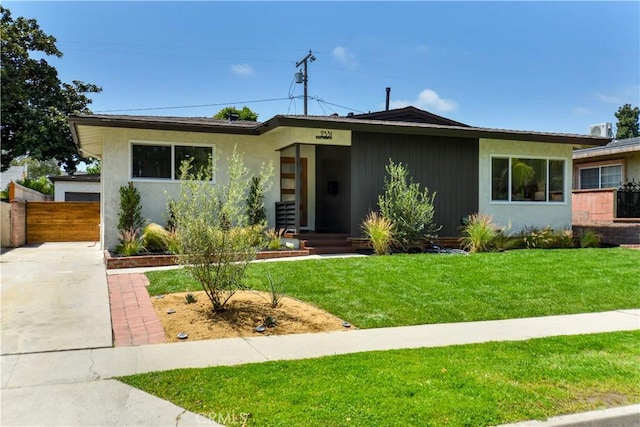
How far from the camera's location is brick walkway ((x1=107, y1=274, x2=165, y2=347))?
5777 millimetres

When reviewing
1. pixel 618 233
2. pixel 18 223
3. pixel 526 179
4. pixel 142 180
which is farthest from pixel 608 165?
pixel 18 223

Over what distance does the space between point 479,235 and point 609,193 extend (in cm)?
727

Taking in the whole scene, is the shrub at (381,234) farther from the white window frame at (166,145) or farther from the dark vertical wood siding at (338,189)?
the white window frame at (166,145)

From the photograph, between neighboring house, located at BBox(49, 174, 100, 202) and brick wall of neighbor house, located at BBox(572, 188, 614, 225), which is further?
neighboring house, located at BBox(49, 174, 100, 202)

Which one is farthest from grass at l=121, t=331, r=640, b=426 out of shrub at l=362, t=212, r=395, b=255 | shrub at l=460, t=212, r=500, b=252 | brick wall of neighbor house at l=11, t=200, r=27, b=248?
brick wall of neighbor house at l=11, t=200, r=27, b=248

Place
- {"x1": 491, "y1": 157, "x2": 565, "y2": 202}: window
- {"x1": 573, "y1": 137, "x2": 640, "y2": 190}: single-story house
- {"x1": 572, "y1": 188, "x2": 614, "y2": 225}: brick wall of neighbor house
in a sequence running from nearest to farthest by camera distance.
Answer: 1. {"x1": 491, "y1": 157, "x2": 565, "y2": 202}: window
2. {"x1": 572, "y1": 188, "x2": 614, "y2": 225}: brick wall of neighbor house
3. {"x1": 573, "y1": 137, "x2": 640, "y2": 190}: single-story house

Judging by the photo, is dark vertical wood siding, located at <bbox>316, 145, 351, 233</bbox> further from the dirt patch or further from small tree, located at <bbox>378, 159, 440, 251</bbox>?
the dirt patch

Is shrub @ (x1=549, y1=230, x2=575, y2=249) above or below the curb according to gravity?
above

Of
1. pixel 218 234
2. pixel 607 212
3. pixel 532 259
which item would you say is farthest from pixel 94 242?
pixel 607 212

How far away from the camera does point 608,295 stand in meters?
8.47

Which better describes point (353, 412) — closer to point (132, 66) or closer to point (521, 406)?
point (521, 406)

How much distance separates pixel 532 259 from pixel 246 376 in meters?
8.90

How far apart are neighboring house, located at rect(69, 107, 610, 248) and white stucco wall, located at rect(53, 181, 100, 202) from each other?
1018 centimetres

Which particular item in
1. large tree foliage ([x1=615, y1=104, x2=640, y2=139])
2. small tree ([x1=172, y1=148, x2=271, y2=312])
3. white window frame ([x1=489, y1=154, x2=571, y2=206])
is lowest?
small tree ([x1=172, y1=148, x2=271, y2=312])
